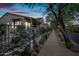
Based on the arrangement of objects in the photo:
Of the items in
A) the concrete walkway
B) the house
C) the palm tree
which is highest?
the palm tree

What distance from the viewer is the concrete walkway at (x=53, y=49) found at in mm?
2018

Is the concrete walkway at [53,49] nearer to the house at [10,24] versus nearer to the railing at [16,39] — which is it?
the railing at [16,39]

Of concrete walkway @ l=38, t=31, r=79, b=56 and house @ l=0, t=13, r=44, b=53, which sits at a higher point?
house @ l=0, t=13, r=44, b=53

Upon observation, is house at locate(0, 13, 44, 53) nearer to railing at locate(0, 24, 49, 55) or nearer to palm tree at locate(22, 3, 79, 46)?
railing at locate(0, 24, 49, 55)

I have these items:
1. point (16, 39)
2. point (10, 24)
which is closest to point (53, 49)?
point (16, 39)

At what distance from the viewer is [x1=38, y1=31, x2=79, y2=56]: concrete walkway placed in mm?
2018

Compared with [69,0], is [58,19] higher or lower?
lower

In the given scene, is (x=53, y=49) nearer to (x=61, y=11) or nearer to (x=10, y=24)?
(x=61, y=11)

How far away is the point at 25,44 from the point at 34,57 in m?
0.25

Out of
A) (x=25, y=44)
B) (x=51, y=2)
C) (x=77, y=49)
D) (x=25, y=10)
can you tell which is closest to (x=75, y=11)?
(x=51, y=2)

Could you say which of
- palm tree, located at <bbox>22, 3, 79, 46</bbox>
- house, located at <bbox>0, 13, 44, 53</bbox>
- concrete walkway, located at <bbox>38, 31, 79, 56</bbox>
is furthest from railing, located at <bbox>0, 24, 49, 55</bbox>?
palm tree, located at <bbox>22, 3, 79, 46</bbox>

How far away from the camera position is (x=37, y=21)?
79.7 inches

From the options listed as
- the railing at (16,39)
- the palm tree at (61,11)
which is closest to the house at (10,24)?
the railing at (16,39)

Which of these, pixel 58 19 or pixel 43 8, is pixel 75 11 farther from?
pixel 43 8
